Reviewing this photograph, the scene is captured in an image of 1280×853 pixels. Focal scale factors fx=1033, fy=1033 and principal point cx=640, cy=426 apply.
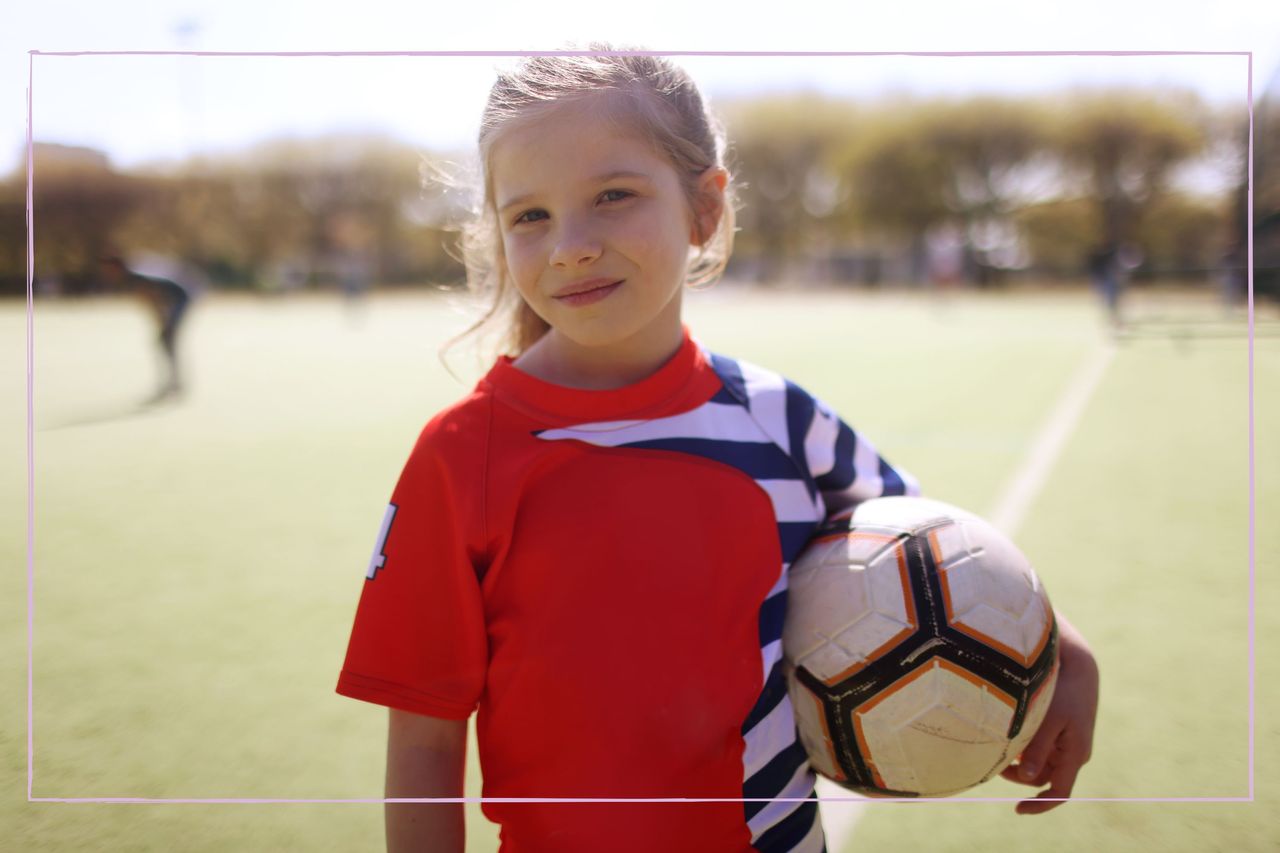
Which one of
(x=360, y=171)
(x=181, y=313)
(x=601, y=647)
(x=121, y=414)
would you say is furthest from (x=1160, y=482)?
(x=360, y=171)

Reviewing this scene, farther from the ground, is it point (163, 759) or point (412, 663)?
point (412, 663)

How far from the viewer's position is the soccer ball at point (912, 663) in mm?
1881

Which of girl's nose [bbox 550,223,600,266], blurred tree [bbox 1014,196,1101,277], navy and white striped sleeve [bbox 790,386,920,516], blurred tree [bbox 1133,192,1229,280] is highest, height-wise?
blurred tree [bbox 1014,196,1101,277]

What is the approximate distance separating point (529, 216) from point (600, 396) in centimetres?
34

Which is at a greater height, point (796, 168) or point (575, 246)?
point (796, 168)

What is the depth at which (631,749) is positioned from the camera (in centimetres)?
174

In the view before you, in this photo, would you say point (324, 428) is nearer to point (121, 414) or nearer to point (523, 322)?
point (121, 414)

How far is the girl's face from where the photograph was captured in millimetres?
1754

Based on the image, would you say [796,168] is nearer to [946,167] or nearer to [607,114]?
[946,167]

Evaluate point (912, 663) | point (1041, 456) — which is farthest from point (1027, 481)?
point (912, 663)

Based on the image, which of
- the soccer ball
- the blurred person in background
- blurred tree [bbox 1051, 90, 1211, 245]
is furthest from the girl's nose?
the blurred person in background

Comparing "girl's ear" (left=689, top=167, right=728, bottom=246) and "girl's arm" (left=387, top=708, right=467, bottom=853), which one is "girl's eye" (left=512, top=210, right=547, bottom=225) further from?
"girl's arm" (left=387, top=708, right=467, bottom=853)

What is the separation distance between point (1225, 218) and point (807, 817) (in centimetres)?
1838

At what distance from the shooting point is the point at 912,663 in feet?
6.20
